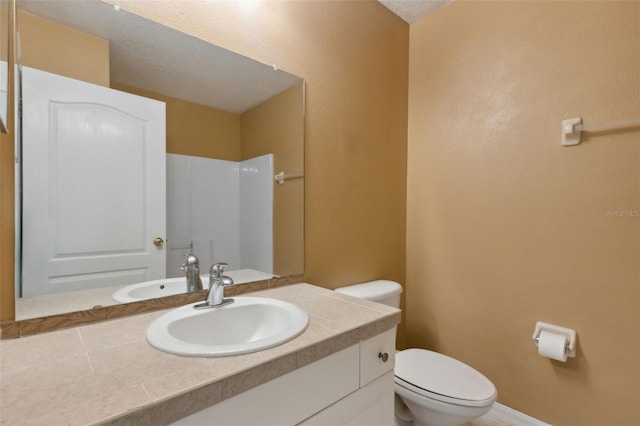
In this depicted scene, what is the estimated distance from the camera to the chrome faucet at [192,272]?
105 cm

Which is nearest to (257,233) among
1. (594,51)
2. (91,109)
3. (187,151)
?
(187,151)

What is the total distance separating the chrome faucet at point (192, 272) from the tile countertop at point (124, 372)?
0.66 ft

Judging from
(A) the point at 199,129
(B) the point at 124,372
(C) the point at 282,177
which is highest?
(A) the point at 199,129

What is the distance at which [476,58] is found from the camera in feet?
5.37

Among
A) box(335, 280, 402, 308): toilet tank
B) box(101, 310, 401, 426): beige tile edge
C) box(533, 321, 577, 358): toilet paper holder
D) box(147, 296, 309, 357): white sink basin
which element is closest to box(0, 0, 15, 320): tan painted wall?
box(147, 296, 309, 357): white sink basin

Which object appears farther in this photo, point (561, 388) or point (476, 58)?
point (476, 58)

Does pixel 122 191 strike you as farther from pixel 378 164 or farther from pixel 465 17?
pixel 465 17

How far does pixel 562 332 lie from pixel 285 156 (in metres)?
1.48

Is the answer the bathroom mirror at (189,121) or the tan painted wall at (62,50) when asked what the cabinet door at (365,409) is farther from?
the tan painted wall at (62,50)

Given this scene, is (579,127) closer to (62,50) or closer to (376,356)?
(376,356)

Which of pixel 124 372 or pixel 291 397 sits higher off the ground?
pixel 124 372

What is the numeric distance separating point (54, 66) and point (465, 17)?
1.90 metres

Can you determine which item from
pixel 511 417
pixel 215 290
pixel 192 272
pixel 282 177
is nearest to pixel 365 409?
pixel 215 290

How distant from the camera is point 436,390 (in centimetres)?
118
